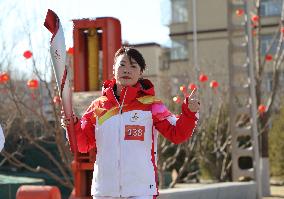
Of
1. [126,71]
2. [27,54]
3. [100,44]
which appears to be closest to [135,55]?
[126,71]

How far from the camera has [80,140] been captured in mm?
3877

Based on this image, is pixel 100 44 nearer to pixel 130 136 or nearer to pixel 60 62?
pixel 60 62

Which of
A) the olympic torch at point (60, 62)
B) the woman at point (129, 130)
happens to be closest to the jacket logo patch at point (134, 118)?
the woman at point (129, 130)

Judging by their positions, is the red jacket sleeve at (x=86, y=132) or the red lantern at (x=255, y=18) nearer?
the red jacket sleeve at (x=86, y=132)

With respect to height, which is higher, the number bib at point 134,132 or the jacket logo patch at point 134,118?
the jacket logo patch at point 134,118

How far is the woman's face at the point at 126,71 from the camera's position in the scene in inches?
151

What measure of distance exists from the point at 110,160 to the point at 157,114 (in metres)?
0.39

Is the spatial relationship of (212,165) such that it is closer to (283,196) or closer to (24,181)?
(283,196)

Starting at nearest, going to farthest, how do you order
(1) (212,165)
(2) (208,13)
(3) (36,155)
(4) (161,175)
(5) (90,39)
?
(5) (90,39) → (4) (161,175) → (1) (212,165) → (3) (36,155) → (2) (208,13)

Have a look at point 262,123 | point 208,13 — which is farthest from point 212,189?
point 208,13

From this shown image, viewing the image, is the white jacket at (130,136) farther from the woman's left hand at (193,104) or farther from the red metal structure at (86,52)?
the red metal structure at (86,52)

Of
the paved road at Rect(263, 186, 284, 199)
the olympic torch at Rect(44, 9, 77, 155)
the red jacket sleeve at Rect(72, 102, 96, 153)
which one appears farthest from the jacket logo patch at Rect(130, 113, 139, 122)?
the paved road at Rect(263, 186, 284, 199)

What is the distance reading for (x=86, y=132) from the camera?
3.89 metres

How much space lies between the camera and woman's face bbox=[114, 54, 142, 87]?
3.83 m
